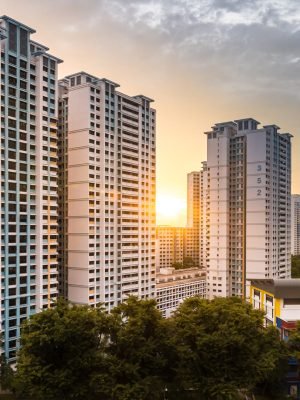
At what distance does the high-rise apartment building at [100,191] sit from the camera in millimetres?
52656

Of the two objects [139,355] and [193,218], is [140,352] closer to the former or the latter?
[139,355]

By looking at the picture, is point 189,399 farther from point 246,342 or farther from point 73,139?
point 73,139

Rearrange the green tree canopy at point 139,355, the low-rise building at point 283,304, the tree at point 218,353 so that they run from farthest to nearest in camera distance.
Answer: the low-rise building at point 283,304 < the tree at point 218,353 < the green tree canopy at point 139,355

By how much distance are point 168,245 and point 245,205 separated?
5455 centimetres

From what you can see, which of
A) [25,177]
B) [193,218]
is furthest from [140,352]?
[193,218]

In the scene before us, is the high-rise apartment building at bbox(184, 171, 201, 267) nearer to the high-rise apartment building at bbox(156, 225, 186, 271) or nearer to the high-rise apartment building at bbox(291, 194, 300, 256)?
the high-rise apartment building at bbox(156, 225, 186, 271)

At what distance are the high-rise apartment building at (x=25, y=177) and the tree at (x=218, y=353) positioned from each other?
22.2 metres

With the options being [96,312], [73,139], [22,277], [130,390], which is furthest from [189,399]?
[73,139]

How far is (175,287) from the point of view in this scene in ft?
243

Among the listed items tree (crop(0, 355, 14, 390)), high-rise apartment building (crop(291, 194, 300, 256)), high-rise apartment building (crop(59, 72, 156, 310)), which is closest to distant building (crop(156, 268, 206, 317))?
high-rise apartment building (crop(59, 72, 156, 310))

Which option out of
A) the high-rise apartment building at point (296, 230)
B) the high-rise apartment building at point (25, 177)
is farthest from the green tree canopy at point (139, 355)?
the high-rise apartment building at point (296, 230)

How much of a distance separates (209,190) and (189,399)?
5898 cm

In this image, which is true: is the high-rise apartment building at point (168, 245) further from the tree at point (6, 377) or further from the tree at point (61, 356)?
the tree at point (61, 356)

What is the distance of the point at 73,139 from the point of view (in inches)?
2120
